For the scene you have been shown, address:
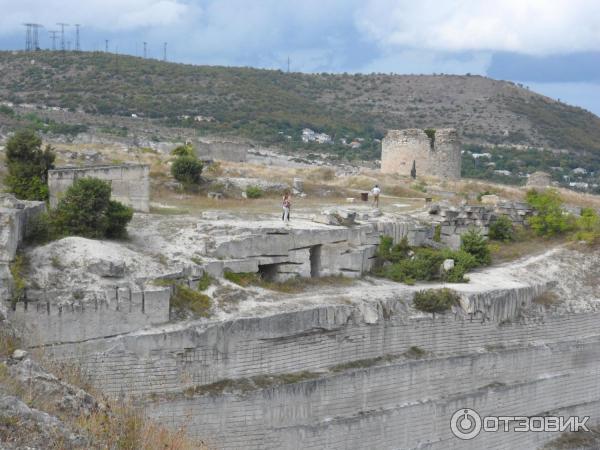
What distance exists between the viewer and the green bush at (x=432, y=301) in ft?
40.6

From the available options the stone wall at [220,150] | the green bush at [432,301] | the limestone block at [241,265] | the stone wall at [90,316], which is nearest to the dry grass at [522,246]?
the green bush at [432,301]

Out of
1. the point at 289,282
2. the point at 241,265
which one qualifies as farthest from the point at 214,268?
the point at 289,282

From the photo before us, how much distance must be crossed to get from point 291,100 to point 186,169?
4725cm

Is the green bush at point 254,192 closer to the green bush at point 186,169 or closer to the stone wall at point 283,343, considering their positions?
the green bush at point 186,169

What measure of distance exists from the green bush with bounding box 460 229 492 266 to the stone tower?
12.7 meters

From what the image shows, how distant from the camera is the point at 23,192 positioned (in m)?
14.6

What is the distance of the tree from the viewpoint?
14680 millimetres

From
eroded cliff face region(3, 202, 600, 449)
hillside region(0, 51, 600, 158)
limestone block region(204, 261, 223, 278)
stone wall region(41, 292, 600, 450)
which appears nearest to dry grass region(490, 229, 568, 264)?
eroded cliff face region(3, 202, 600, 449)

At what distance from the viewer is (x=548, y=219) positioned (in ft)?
61.5

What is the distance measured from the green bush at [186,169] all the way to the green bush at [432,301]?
30.8 ft

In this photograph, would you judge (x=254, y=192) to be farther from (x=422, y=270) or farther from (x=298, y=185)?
(x=422, y=270)

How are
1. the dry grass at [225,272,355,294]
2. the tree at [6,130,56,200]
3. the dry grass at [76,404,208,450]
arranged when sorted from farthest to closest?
the tree at [6,130,56,200]
the dry grass at [225,272,355,294]
the dry grass at [76,404,208,450]

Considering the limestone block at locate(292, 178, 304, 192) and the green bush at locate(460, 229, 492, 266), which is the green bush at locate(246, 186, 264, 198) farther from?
the green bush at locate(460, 229, 492, 266)

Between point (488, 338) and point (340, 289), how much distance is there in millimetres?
2782
